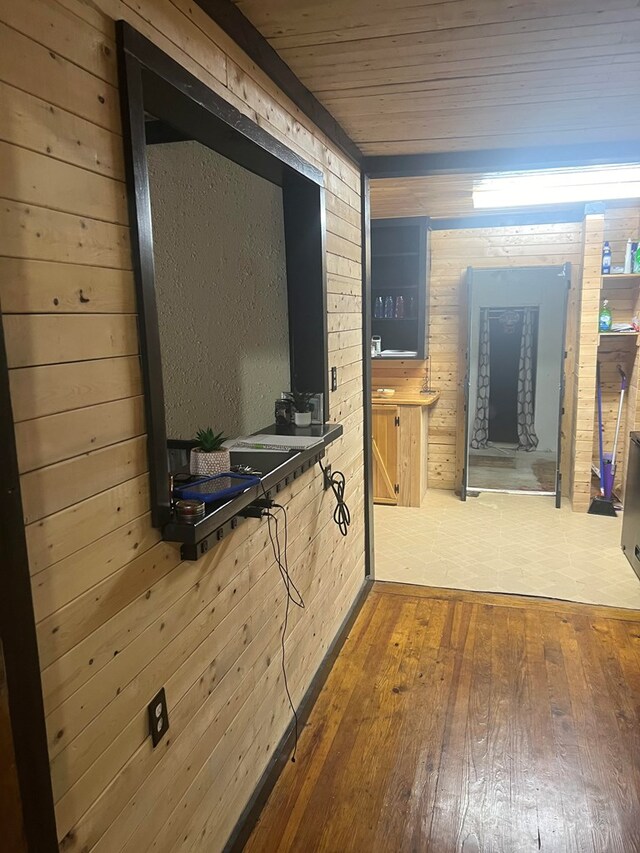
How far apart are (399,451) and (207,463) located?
370 centimetres

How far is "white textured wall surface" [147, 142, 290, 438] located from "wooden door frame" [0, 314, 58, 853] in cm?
163

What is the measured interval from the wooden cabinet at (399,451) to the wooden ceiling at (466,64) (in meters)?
2.64

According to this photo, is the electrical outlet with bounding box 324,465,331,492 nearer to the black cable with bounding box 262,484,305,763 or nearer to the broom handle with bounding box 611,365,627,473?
the black cable with bounding box 262,484,305,763

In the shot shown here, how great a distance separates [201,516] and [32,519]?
434 mm

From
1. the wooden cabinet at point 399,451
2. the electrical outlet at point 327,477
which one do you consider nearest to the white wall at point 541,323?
the wooden cabinet at point 399,451

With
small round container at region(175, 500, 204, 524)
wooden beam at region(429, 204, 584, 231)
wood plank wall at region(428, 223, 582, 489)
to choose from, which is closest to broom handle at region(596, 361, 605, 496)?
wood plank wall at region(428, 223, 582, 489)

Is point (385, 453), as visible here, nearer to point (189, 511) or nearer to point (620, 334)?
point (620, 334)

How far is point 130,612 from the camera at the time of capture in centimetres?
128

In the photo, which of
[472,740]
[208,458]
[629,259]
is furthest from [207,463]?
[629,259]

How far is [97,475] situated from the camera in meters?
1.16

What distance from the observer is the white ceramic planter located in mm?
1666

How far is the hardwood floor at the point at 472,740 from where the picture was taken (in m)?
1.90

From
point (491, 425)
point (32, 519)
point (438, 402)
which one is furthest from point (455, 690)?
point (491, 425)

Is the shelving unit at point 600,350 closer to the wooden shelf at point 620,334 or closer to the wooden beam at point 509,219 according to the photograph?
the wooden shelf at point 620,334
